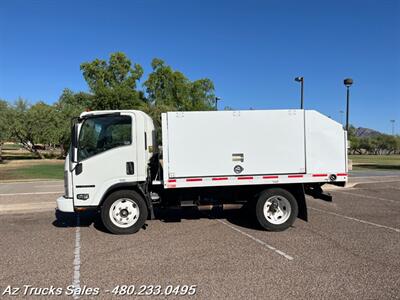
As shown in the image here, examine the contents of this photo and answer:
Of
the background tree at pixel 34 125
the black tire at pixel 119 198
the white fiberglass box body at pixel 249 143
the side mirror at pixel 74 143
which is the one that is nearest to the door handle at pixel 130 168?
the black tire at pixel 119 198

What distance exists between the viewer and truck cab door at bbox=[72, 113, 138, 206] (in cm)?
735

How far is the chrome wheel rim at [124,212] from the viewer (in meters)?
7.50

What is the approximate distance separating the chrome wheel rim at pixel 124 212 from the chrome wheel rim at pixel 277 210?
104 inches

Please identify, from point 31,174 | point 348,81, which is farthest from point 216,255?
point 31,174

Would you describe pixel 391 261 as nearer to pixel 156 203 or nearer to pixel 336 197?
pixel 156 203

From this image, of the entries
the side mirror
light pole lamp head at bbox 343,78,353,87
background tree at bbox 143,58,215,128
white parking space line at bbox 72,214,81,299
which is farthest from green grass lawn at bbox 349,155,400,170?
the side mirror

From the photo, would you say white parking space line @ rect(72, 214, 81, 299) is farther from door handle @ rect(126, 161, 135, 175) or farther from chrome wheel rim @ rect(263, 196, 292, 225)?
chrome wheel rim @ rect(263, 196, 292, 225)

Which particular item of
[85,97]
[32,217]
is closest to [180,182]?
[32,217]

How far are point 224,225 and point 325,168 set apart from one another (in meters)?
2.47

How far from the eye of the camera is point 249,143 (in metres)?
7.56

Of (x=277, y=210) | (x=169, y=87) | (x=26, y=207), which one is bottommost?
(x=26, y=207)

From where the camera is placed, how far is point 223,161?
754 cm

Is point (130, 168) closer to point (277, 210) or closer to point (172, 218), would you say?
point (172, 218)

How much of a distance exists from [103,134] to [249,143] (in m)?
2.92
